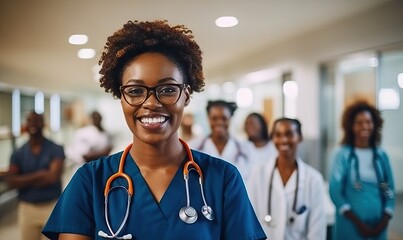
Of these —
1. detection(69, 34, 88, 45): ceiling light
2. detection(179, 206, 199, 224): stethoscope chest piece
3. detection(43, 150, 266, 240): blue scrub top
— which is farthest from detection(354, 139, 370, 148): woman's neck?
detection(69, 34, 88, 45): ceiling light

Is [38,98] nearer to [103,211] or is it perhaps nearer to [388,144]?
[103,211]

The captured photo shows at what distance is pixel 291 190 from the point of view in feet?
3.89

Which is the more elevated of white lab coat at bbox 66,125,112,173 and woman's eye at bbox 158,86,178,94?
woman's eye at bbox 158,86,178,94

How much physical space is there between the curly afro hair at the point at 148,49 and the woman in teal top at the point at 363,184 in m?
0.80

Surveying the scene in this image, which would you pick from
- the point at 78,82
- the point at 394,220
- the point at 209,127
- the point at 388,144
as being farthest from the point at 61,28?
the point at 394,220

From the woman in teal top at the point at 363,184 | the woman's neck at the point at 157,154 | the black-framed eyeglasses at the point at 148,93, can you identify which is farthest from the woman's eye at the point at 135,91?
the woman in teal top at the point at 363,184

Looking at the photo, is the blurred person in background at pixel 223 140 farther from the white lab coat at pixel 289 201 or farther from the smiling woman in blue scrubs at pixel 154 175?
the smiling woman in blue scrubs at pixel 154 175

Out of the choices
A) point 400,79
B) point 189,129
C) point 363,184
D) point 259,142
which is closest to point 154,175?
point 189,129

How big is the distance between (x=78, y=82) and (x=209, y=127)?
433 mm

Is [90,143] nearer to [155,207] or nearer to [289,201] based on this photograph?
[155,207]

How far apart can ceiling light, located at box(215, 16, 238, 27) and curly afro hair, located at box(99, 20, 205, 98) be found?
0.41 meters

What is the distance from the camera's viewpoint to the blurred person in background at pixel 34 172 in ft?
3.57

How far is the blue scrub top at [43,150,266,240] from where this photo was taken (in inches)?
26.4

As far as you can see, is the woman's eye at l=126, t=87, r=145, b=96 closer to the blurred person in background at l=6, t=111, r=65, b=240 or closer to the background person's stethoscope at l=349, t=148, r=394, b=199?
the blurred person in background at l=6, t=111, r=65, b=240
